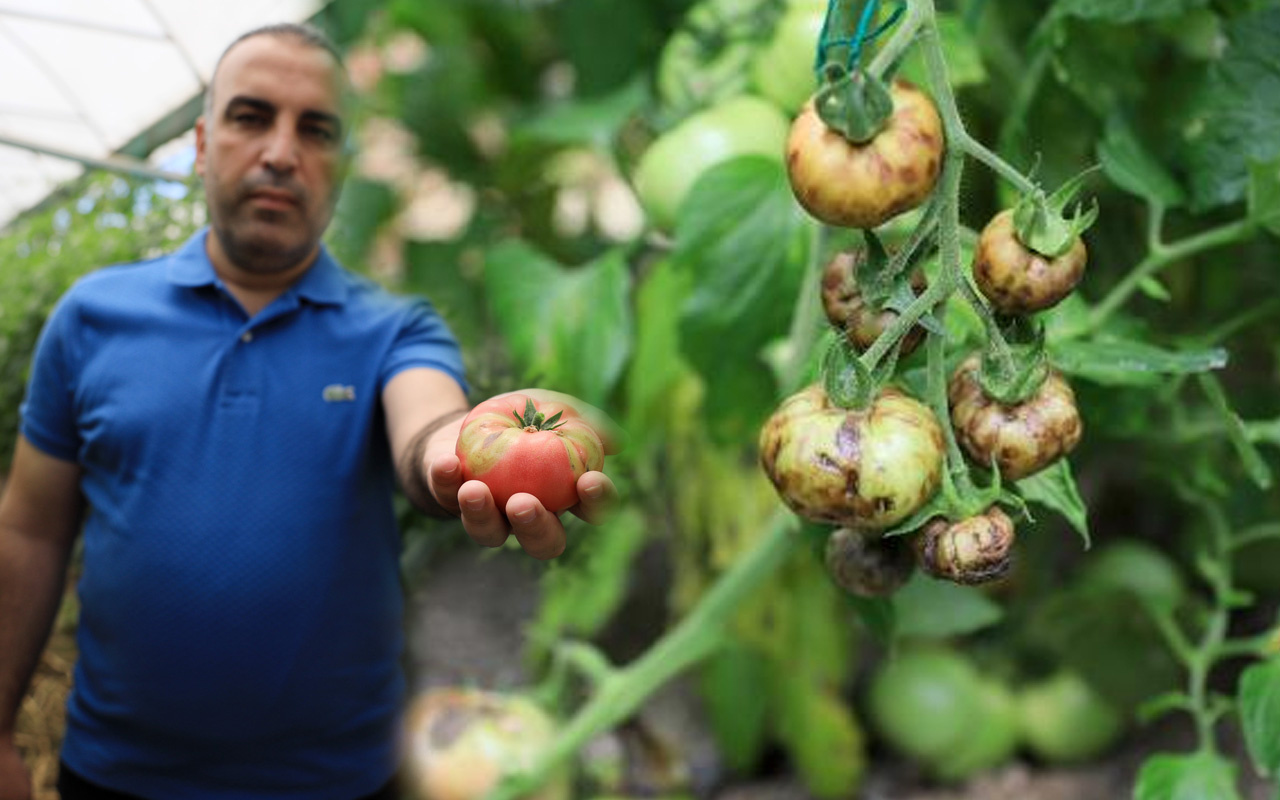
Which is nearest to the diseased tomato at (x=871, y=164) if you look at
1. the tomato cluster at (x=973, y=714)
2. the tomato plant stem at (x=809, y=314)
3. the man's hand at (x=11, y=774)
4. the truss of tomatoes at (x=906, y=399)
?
the truss of tomatoes at (x=906, y=399)

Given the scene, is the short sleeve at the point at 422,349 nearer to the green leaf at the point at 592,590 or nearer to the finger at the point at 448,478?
the finger at the point at 448,478

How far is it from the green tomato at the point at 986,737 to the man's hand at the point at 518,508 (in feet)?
1.97

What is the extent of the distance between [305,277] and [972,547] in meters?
0.20

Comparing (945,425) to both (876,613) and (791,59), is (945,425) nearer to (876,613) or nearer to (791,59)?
(876,613)

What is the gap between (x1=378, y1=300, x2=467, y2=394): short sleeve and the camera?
1.18ft

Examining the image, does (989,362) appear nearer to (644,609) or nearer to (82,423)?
(82,423)

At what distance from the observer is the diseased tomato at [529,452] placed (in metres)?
0.21

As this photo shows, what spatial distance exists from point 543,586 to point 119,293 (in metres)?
0.33

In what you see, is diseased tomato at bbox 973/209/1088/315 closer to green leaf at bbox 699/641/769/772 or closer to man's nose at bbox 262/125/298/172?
man's nose at bbox 262/125/298/172

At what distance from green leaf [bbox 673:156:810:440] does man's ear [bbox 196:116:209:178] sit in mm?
163

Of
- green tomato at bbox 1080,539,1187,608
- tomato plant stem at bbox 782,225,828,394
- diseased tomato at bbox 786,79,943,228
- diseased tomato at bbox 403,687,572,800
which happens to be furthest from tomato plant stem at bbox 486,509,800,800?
diseased tomato at bbox 786,79,943,228

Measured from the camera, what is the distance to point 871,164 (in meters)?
0.24

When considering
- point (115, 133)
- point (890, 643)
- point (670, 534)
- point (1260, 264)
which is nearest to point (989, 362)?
point (890, 643)

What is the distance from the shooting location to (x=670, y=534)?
0.78 m
